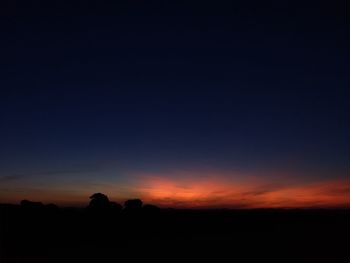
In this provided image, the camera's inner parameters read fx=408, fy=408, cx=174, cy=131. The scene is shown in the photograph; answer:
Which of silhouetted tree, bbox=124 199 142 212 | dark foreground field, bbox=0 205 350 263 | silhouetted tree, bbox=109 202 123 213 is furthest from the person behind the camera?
silhouetted tree, bbox=124 199 142 212

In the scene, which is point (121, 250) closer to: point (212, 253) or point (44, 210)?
point (212, 253)

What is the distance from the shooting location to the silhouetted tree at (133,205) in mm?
54941

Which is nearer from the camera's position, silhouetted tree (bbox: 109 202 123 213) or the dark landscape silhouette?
the dark landscape silhouette

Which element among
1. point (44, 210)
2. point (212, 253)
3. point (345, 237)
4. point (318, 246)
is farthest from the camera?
point (44, 210)

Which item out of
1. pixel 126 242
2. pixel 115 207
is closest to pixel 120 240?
pixel 126 242

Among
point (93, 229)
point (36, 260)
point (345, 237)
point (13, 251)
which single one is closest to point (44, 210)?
point (93, 229)

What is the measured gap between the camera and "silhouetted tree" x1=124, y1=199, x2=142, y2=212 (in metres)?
54.9

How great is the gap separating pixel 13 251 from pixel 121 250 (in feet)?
27.8

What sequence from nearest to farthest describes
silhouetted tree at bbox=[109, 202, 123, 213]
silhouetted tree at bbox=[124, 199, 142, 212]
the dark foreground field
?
the dark foreground field → silhouetted tree at bbox=[109, 202, 123, 213] → silhouetted tree at bbox=[124, 199, 142, 212]

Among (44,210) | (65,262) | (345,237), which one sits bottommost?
(65,262)

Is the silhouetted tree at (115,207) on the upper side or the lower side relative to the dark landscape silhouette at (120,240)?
upper

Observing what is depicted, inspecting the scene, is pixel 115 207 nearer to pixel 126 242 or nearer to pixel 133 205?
pixel 133 205

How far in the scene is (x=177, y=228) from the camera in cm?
5069

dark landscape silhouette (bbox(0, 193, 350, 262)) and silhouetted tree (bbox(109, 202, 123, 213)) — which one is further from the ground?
silhouetted tree (bbox(109, 202, 123, 213))
